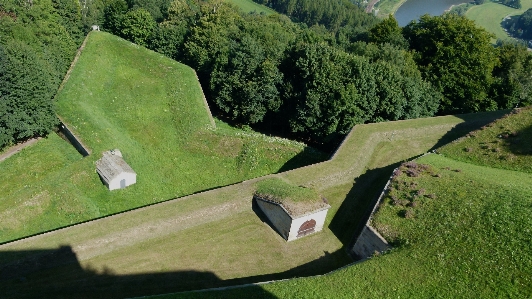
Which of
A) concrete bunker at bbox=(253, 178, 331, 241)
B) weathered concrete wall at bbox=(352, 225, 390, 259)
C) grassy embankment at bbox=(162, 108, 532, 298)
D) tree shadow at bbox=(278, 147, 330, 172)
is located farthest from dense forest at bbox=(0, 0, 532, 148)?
weathered concrete wall at bbox=(352, 225, 390, 259)

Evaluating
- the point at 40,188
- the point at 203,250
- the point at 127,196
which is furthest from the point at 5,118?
the point at 203,250

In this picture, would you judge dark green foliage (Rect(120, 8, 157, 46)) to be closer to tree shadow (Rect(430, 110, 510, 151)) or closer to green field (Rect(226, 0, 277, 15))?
tree shadow (Rect(430, 110, 510, 151))

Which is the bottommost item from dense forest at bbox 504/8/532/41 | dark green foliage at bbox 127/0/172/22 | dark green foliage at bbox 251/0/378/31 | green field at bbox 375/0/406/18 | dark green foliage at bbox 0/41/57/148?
dark green foliage at bbox 0/41/57/148

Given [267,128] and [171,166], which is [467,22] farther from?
[171,166]

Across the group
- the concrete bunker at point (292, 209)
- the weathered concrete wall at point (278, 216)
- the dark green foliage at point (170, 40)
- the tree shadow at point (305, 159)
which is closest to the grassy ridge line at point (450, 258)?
the concrete bunker at point (292, 209)

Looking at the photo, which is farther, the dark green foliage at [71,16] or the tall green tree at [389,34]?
the dark green foliage at [71,16]

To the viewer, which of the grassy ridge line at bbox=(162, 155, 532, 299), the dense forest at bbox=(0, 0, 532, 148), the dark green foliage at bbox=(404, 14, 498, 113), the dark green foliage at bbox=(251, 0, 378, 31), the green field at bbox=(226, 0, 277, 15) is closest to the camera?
the grassy ridge line at bbox=(162, 155, 532, 299)

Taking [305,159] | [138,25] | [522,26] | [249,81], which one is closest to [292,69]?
[249,81]

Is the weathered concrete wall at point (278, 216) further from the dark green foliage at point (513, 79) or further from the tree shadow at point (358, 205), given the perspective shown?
the dark green foliage at point (513, 79)
